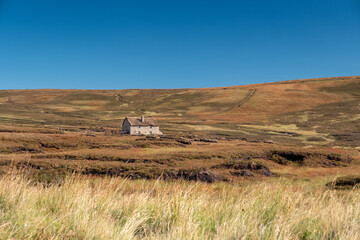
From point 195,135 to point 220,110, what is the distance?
76.5 metres

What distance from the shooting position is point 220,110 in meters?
139

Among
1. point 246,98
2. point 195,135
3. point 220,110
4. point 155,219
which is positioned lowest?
point 195,135

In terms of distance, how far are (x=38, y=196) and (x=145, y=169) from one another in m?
17.5

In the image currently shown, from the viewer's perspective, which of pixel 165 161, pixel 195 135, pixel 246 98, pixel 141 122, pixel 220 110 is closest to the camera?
pixel 165 161

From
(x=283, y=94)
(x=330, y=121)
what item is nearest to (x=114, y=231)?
(x=330, y=121)

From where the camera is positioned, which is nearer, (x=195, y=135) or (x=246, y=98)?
(x=195, y=135)

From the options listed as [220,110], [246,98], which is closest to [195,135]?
[220,110]

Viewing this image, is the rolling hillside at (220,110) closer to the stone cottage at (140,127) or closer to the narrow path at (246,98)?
the narrow path at (246,98)

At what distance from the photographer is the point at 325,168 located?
29.1 metres

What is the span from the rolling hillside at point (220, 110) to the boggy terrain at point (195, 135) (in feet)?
1.22

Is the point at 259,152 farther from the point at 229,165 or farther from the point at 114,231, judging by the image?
the point at 114,231

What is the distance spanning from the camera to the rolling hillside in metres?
88.0

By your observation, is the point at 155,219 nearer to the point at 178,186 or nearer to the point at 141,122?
the point at 178,186

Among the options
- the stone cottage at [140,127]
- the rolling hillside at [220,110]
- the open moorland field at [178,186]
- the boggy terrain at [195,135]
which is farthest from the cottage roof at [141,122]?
the open moorland field at [178,186]
